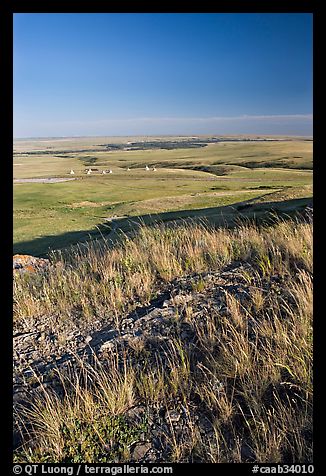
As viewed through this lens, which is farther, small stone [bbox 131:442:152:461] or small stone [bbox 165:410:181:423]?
small stone [bbox 165:410:181:423]

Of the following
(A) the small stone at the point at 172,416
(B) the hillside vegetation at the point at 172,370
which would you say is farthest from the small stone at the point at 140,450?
(A) the small stone at the point at 172,416

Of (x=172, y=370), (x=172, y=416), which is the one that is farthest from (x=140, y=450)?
(x=172, y=370)

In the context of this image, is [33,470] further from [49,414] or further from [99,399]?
[99,399]

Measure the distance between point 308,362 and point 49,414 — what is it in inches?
82.5

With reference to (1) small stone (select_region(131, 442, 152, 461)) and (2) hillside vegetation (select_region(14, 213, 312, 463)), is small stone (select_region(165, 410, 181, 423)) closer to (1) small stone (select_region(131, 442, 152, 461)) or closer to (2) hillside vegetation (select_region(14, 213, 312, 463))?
(2) hillside vegetation (select_region(14, 213, 312, 463))

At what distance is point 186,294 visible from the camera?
455 cm

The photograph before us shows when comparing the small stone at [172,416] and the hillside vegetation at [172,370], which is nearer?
the hillside vegetation at [172,370]

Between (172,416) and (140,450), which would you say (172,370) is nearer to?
(172,416)

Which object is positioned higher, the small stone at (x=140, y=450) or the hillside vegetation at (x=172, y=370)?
the hillside vegetation at (x=172, y=370)

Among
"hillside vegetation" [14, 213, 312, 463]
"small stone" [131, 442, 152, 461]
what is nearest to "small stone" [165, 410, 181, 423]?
"hillside vegetation" [14, 213, 312, 463]

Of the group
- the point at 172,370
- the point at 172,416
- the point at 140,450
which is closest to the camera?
the point at 140,450

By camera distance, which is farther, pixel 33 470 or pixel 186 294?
pixel 186 294

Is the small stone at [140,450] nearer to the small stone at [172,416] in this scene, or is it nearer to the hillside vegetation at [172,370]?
the hillside vegetation at [172,370]
